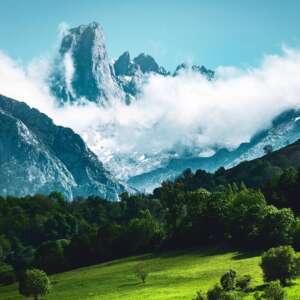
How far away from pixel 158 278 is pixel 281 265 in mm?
29942

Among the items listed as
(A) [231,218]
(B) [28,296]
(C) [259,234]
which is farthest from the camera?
(A) [231,218]

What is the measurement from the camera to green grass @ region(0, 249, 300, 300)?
9014 cm

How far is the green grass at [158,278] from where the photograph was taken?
90.1 m

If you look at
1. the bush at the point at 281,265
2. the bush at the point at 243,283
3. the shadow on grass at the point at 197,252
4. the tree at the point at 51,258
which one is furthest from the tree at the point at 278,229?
the tree at the point at 51,258

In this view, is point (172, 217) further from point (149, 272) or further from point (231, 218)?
point (149, 272)

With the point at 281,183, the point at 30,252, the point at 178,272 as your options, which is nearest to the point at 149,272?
the point at 178,272

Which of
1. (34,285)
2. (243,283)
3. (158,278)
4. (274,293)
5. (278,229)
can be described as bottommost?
(274,293)

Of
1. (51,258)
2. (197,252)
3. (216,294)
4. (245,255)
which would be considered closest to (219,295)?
(216,294)

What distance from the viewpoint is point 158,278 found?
348 ft

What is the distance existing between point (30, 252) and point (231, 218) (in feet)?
265

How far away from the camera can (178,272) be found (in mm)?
108750

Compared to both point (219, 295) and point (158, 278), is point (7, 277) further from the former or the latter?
point (219, 295)

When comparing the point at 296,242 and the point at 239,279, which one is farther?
the point at 296,242

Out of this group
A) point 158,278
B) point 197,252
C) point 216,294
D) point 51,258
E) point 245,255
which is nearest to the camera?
point 216,294
